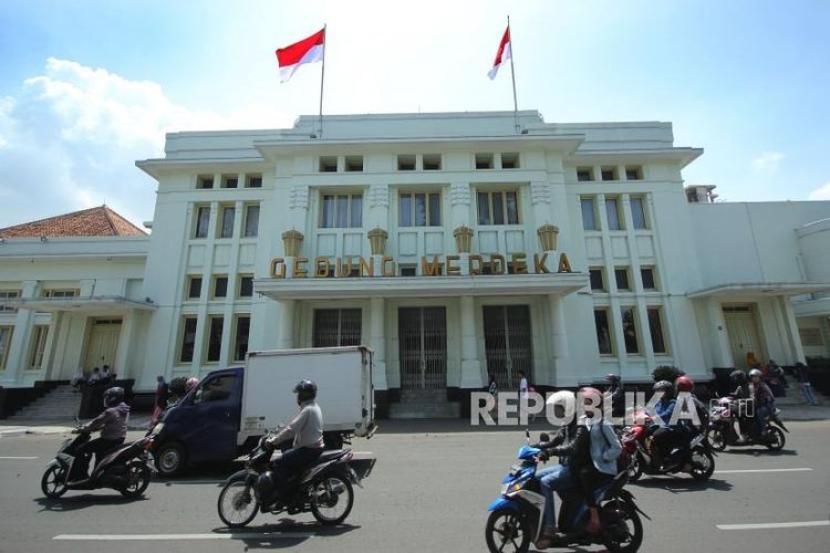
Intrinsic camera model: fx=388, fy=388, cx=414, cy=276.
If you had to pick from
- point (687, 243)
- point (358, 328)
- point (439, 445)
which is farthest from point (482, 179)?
point (439, 445)

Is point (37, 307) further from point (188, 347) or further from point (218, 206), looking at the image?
point (218, 206)

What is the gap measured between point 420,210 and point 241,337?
10339 millimetres

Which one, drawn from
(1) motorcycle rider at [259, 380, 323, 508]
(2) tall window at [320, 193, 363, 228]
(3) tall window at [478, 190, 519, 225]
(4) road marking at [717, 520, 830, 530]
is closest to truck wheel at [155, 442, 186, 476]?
(1) motorcycle rider at [259, 380, 323, 508]

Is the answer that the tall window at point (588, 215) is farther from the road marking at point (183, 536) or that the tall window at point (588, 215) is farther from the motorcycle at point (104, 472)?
the motorcycle at point (104, 472)

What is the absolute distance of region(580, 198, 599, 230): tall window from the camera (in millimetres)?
19125

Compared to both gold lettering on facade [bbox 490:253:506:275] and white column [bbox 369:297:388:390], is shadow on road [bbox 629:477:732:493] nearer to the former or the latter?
gold lettering on facade [bbox 490:253:506:275]

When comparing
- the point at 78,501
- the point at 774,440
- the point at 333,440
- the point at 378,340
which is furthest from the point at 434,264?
the point at 78,501

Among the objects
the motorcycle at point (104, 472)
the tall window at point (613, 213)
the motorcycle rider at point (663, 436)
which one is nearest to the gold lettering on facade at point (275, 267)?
the motorcycle at point (104, 472)

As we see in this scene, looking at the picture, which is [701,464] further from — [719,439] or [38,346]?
[38,346]

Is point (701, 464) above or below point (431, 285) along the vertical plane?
below

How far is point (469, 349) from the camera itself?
1609 centimetres

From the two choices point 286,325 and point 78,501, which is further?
point 286,325

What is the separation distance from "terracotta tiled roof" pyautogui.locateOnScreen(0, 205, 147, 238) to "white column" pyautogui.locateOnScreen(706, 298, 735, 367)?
3149 cm

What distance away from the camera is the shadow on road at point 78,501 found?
5.86 m
